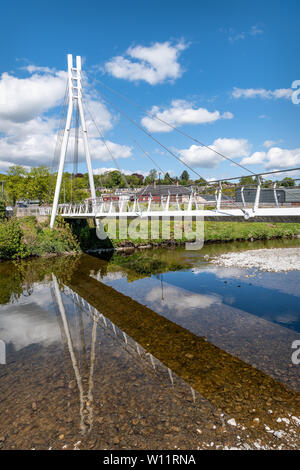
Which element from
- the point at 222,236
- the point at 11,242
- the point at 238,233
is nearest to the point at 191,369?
the point at 11,242

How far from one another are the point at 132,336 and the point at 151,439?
4.36 m

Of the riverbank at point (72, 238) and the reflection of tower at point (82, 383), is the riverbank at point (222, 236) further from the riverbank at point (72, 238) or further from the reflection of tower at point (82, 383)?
the reflection of tower at point (82, 383)

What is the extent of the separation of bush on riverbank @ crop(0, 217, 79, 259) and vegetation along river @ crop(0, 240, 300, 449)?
29.7 ft

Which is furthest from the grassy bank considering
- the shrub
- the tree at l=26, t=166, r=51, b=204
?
the tree at l=26, t=166, r=51, b=204

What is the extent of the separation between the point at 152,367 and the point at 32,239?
21.1 meters

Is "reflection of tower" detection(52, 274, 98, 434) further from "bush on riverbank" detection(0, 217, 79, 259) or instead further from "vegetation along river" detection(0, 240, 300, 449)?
"bush on riverbank" detection(0, 217, 79, 259)

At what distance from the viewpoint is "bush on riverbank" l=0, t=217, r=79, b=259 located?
2316 cm

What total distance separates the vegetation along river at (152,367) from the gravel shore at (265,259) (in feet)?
13.4

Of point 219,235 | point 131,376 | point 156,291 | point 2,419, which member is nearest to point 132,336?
point 131,376

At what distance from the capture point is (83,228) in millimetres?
28672

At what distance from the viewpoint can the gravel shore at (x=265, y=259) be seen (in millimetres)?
19281

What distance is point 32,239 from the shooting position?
25.2 m

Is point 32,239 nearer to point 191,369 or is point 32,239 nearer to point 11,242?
point 11,242

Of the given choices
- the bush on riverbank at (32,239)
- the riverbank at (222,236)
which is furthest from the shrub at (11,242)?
the riverbank at (222,236)
